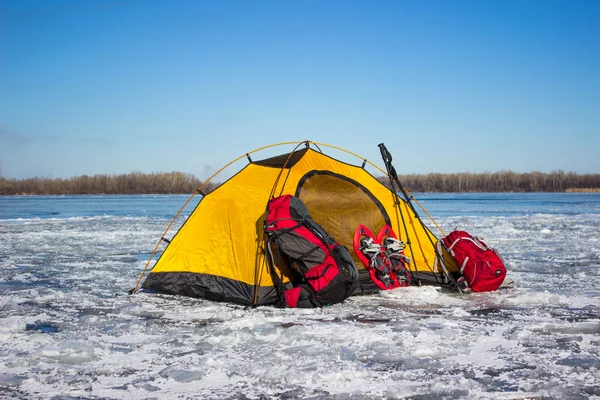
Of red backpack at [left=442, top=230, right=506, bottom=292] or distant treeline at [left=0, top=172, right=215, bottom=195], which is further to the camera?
distant treeline at [left=0, top=172, right=215, bottom=195]

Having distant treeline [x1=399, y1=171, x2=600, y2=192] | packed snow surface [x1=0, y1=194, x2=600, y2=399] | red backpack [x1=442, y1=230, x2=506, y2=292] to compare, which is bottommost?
packed snow surface [x1=0, y1=194, x2=600, y2=399]

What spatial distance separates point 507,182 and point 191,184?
46.0 meters

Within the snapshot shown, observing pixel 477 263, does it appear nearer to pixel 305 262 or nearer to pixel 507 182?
pixel 305 262

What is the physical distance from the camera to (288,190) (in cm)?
743

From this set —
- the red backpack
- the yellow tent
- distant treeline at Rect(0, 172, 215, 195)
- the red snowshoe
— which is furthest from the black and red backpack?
distant treeline at Rect(0, 172, 215, 195)

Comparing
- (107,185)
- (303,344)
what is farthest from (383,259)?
(107,185)

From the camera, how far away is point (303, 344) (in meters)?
4.84

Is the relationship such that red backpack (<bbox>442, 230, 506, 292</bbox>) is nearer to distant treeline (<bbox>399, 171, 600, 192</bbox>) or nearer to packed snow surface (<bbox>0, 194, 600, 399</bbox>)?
packed snow surface (<bbox>0, 194, 600, 399</bbox>)

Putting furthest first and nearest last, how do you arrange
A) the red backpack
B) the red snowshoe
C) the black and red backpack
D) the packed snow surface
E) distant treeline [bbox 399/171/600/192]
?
distant treeline [bbox 399/171/600/192] → the red snowshoe → the red backpack → the black and red backpack → the packed snow surface

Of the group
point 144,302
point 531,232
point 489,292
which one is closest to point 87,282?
Result: point 144,302

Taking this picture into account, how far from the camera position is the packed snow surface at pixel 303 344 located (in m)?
3.79

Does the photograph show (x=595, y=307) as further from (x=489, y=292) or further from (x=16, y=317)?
(x=16, y=317)

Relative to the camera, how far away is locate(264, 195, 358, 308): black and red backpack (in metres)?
6.39

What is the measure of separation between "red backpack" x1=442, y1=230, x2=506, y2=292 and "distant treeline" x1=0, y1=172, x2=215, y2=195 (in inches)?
2664
